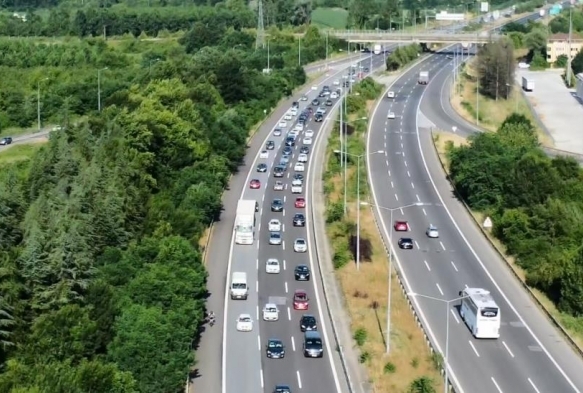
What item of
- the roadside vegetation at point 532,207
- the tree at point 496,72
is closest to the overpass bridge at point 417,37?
the tree at point 496,72

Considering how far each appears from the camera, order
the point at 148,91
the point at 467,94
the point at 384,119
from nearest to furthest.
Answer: the point at 148,91 < the point at 384,119 < the point at 467,94

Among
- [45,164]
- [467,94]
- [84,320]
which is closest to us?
[84,320]

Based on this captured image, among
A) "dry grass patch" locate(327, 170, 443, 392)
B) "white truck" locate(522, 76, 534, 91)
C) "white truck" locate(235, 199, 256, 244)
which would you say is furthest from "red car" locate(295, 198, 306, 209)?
"white truck" locate(522, 76, 534, 91)

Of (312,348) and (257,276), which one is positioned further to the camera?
(257,276)

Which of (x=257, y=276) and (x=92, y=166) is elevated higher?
(x=92, y=166)

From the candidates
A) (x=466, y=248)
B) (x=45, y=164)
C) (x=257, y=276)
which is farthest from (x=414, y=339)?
(x=45, y=164)

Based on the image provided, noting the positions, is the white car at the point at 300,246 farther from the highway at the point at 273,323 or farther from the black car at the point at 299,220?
the black car at the point at 299,220

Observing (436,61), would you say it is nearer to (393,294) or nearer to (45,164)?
(45,164)
